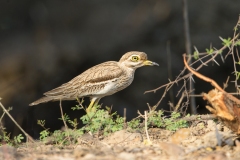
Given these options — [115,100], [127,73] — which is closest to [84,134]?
[127,73]

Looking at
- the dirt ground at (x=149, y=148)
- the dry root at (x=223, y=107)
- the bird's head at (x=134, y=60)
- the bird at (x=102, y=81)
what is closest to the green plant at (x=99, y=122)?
the dirt ground at (x=149, y=148)

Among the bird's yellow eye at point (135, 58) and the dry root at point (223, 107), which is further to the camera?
the bird's yellow eye at point (135, 58)

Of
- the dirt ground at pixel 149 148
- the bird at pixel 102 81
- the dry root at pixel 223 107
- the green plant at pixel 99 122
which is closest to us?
the dirt ground at pixel 149 148

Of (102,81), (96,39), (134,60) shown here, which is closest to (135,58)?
(134,60)

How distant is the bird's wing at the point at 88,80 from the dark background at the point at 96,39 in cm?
393

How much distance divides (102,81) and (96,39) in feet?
15.5

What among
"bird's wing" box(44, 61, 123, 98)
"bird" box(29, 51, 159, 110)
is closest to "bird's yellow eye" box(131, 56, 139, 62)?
"bird" box(29, 51, 159, 110)

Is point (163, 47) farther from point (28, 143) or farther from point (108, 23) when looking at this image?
point (28, 143)

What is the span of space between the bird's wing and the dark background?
3927 millimetres

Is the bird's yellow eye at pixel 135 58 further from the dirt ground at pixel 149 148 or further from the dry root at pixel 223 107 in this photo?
the dry root at pixel 223 107

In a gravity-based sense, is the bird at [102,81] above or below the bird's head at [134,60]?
below

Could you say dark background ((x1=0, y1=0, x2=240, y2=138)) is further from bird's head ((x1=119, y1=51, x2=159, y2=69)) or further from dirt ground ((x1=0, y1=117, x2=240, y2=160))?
dirt ground ((x1=0, y1=117, x2=240, y2=160))

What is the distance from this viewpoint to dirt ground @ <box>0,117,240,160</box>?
15.9 feet

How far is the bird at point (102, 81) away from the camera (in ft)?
26.0
